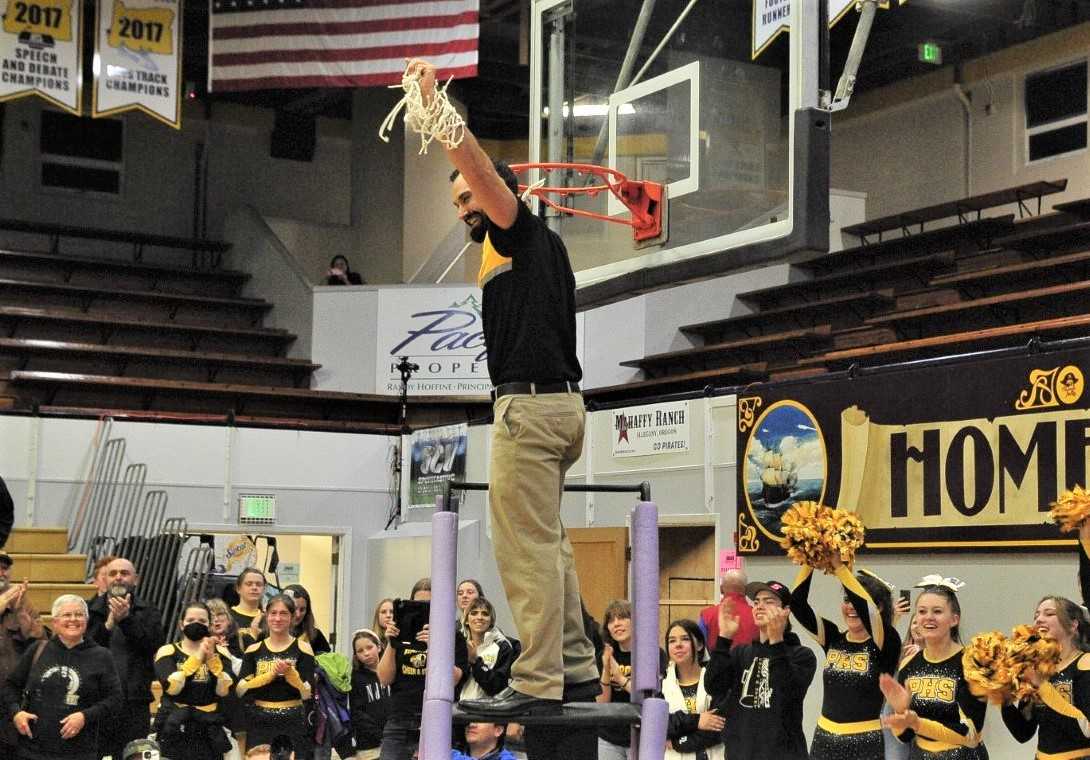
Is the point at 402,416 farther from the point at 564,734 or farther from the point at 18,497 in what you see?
the point at 564,734

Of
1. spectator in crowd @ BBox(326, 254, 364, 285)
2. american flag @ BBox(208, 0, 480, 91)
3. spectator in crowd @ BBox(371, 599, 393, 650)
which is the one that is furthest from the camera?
spectator in crowd @ BBox(326, 254, 364, 285)

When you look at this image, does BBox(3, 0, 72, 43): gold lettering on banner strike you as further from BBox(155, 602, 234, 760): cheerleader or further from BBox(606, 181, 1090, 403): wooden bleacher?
BBox(155, 602, 234, 760): cheerleader

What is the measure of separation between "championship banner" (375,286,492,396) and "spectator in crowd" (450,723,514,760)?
1000 cm

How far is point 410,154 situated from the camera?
1942cm

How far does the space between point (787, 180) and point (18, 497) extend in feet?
34.1

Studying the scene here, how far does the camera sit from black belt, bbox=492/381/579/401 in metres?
3.87

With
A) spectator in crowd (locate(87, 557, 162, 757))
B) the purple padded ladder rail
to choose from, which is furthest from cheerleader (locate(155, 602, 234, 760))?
the purple padded ladder rail

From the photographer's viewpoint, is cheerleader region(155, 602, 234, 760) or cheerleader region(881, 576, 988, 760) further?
cheerleader region(155, 602, 234, 760)

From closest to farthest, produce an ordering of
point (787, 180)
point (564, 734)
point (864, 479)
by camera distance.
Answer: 1. point (564, 734)
2. point (787, 180)
3. point (864, 479)

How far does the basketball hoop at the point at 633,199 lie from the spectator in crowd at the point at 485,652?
200 cm

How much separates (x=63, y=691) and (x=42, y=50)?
9058mm

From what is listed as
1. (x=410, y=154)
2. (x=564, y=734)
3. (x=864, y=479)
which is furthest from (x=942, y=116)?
(x=564, y=734)

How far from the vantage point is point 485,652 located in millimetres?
5859

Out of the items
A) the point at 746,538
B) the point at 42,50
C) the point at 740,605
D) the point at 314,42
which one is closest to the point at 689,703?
the point at 740,605
